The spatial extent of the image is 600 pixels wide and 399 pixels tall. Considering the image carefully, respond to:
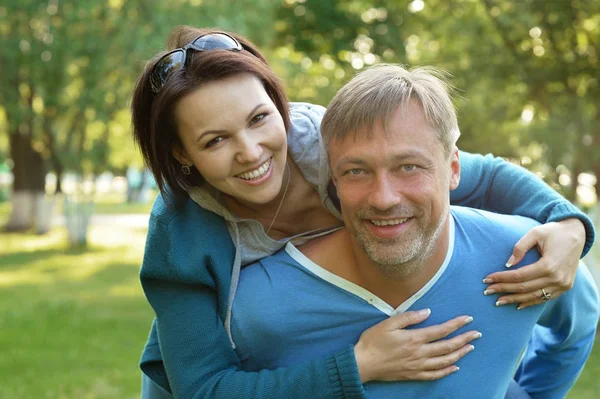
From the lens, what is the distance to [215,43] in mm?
2693

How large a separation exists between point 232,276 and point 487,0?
795 cm

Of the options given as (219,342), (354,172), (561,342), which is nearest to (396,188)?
(354,172)

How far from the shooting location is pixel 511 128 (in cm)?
1214

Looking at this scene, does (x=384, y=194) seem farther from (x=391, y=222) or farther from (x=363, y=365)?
(x=363, y=365)

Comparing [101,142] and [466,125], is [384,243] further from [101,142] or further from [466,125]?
[101,142]

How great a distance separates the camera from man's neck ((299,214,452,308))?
245 centimetres

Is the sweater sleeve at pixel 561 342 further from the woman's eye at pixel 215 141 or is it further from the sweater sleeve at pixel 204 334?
the woman's eye at pixel 215 141

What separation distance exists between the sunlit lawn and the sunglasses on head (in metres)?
5.32

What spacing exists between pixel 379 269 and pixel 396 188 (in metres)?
0.31

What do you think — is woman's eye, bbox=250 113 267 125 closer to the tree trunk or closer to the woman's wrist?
the woman's wrist

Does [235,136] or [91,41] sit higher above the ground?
[235,136]

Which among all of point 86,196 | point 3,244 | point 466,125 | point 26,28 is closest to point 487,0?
point 466,125

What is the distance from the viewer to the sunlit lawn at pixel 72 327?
768cm

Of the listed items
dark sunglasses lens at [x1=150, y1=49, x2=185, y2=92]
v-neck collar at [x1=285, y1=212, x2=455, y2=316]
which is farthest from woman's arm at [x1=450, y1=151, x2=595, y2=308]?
dark sunglasses lens at [x1=150, y1=49, x2=185, y2=92]
